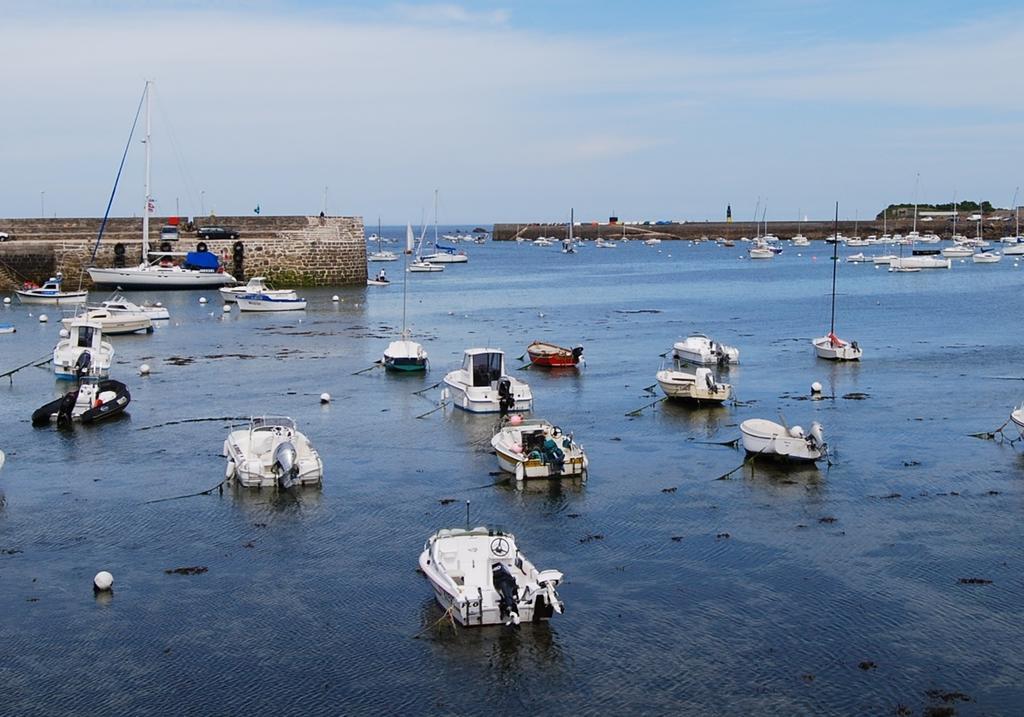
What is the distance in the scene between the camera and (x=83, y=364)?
152 ft

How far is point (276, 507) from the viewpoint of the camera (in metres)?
27.5

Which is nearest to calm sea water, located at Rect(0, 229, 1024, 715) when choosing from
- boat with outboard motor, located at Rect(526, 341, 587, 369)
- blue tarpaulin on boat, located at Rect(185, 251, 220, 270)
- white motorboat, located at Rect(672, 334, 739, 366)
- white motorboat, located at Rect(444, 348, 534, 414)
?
white motorboat, located at Rect(444, 348, 534, 414)

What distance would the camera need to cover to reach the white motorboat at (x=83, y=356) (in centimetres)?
4634

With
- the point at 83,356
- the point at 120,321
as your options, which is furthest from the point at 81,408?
the point at 120,321

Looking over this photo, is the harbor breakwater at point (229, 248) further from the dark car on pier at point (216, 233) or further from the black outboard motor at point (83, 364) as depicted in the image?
the black outboard motor at point (83, 364)

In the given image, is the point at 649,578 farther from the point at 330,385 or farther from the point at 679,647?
the point at 330,385

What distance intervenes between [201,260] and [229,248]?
3.10m

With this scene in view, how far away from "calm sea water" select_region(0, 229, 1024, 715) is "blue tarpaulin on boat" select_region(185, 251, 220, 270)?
4448 cm

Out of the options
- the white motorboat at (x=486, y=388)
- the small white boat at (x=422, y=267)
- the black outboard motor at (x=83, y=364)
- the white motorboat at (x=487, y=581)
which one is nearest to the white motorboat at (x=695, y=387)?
the white motorboat at (x=486, y=388)

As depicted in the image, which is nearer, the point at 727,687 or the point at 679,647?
the point at 727,687

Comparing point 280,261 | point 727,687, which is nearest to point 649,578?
point 727,687

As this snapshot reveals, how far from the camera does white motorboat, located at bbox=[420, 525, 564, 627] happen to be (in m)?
19.7

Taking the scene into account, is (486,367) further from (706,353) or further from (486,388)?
(706,353)

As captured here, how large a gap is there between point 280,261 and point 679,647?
265 ft
